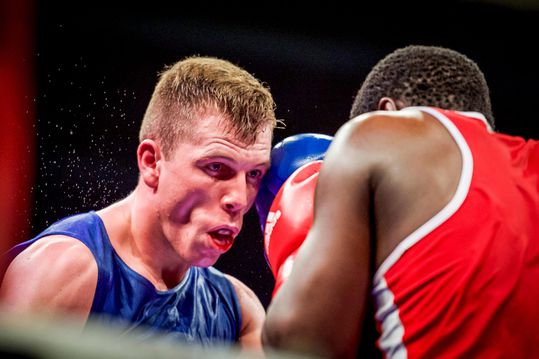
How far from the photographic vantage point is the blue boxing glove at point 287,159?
170 centimetres

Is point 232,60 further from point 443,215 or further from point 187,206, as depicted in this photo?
point 443,215

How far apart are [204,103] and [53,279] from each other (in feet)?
2.15

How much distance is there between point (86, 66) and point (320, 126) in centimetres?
109

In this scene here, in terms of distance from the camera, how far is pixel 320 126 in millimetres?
3080

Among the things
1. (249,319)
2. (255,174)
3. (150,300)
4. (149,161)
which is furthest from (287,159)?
(249,319)

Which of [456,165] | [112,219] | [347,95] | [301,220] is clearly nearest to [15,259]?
[112,219]

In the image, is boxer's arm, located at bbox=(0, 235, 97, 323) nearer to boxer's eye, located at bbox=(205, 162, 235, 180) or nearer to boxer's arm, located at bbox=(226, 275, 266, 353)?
boxer's eye, located at bbox=(205, 162, 235, 180)

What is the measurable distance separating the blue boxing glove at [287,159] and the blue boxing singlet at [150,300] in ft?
1.39

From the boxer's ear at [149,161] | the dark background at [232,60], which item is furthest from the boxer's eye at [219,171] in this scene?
the dark background at [232,60]

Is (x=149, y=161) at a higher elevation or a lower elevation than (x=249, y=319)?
higher

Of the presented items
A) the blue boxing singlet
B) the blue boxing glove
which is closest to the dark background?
the blue boxing singlet

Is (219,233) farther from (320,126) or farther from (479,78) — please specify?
(320,126)

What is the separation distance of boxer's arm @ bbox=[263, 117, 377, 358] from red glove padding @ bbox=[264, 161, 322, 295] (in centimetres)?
21

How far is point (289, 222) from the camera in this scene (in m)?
1.34
